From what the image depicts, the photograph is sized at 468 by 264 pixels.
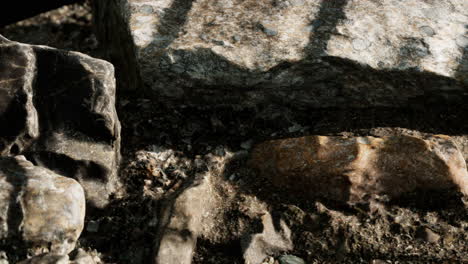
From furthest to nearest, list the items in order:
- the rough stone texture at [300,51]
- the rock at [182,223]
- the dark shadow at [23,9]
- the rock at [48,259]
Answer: the dark shadow at [23,9] → the rough stone texture at [300,51] → the rock at [182,223] → the rock at [48,259]

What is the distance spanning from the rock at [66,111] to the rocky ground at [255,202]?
0.60 feet

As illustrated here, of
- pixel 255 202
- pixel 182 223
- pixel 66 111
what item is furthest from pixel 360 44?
pixel 66 111

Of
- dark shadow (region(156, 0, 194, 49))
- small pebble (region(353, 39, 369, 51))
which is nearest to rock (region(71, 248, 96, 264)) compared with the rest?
dark shadow (region(156, 0, 194, 49))

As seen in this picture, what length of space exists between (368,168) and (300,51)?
2.11 ft

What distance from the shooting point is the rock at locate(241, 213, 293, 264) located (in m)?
2.40

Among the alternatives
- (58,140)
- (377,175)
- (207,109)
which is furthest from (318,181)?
(58,140)

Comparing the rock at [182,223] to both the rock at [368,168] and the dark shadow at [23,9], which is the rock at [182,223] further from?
the dark shadow at [23,9]

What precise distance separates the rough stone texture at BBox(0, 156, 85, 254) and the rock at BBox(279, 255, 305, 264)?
796 mm

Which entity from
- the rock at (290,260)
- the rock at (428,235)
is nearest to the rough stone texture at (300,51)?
the rock at (428,235)

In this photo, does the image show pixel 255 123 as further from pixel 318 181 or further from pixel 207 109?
pixel 318 181

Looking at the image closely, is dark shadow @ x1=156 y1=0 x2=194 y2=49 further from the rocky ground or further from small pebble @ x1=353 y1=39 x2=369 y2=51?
small pebble @ x1=353 y1=39 x2=369 y2=51

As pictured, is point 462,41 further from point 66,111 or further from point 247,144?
point 66,111

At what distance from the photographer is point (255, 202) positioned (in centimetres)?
262

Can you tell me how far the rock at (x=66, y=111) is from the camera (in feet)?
8.41
